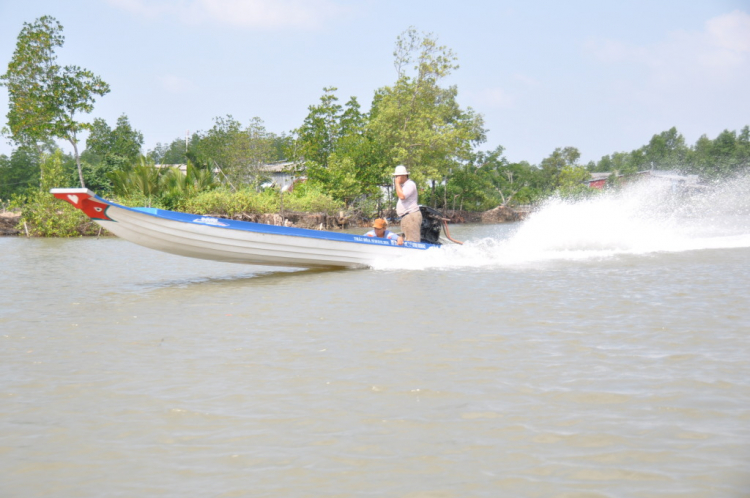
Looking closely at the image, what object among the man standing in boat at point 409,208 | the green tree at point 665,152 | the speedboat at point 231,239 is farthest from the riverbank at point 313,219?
the green tree at point 665,152

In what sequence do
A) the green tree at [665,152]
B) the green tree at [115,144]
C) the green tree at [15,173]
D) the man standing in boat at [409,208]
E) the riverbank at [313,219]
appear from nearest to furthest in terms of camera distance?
the man standing in boat at [409,208], the riverbank at [313,219], the green tree at [115,144], the green tree at [15,173], the green tree at [665,152]

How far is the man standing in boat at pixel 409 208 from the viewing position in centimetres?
1189

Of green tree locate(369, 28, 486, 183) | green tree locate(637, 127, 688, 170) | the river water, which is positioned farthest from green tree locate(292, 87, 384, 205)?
green tree locate(637, 127, 688, 170)

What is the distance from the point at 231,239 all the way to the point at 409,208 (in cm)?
352

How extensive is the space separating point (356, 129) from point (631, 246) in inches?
1170

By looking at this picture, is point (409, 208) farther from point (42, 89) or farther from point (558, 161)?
point (558, 161)

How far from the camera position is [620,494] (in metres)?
2.72

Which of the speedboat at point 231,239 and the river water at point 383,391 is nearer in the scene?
the river water at point 383,391

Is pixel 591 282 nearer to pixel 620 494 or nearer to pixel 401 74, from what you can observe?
pixel 620 494

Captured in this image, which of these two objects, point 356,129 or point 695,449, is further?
point 356,129

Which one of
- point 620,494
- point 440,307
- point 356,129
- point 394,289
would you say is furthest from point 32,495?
point 356,129

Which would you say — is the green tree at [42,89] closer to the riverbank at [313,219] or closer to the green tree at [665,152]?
the riverbank at [313,219]

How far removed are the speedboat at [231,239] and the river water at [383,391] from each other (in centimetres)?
127

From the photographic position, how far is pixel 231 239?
1020 cm
